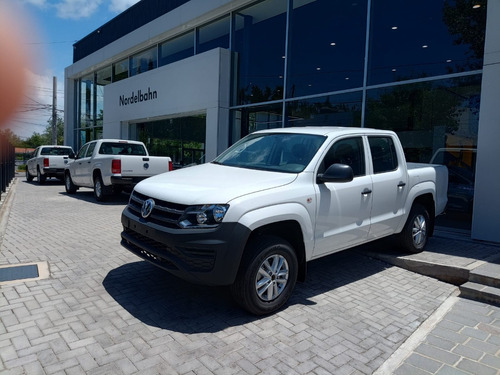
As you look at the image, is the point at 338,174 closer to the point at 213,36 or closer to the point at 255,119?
the point at 255,119

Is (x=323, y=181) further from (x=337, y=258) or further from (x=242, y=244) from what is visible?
(x=337, y=258)

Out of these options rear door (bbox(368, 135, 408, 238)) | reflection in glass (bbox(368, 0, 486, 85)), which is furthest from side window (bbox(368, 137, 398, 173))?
reflection in glass (bbox(368, 0, 486, 85))

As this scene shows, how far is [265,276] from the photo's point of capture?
3.79 metres

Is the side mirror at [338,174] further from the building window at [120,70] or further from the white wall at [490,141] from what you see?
the building window at [120,70]

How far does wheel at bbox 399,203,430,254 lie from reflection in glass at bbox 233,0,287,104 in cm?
637

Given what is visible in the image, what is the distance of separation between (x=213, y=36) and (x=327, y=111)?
649 centimetres

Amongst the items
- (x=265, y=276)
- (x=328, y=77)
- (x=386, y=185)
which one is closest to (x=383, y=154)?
(x=386, y=185)

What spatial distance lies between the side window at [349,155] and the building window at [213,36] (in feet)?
32.3

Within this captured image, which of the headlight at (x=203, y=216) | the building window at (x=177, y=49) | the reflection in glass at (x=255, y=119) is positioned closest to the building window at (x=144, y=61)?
the building window at (x=177, y=49)

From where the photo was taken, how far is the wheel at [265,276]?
3637 mm

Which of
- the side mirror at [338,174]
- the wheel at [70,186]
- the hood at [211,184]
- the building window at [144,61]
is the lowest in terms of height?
the wheel at [70,186]

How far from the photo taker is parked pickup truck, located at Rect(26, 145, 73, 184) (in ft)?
53.6

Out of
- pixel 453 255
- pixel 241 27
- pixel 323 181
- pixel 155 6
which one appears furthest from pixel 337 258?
pixel 155 6

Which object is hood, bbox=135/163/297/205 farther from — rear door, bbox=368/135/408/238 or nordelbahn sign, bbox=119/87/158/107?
nordelbahn sign, bbox=119/87/158/107
